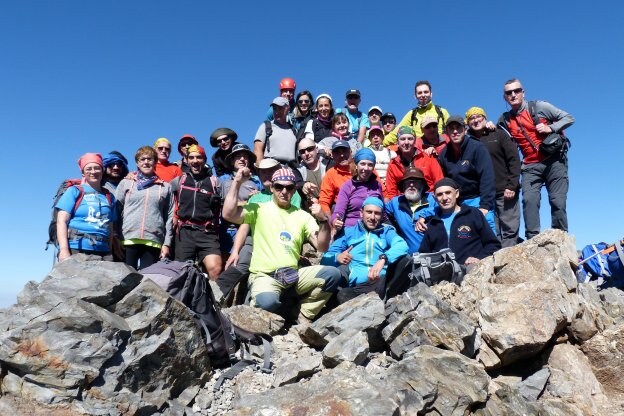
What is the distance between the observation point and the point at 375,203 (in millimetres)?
10773

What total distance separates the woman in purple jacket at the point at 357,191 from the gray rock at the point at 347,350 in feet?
11.7

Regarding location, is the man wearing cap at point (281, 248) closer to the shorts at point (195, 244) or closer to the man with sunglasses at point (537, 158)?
the shorts at point (195, 244)

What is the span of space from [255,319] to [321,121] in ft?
26.9

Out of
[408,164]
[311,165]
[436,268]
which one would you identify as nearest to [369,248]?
[436,268]

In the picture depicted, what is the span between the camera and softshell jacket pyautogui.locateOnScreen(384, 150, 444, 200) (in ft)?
41.1

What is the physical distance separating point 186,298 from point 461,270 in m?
5.59

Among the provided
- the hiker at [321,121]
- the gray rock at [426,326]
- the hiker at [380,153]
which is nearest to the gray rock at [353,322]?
the gray rock at [426,326]

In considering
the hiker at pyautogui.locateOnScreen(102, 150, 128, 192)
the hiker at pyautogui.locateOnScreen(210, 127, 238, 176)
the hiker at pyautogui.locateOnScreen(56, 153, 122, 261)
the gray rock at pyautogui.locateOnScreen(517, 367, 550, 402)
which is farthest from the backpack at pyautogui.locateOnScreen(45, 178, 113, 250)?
the gray rock at pyautogui.locateOnScreen(517, 367, 550, 402)

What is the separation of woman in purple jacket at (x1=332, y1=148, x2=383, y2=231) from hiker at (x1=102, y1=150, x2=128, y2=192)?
5.53 m

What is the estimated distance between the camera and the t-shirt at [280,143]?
15.0 meters

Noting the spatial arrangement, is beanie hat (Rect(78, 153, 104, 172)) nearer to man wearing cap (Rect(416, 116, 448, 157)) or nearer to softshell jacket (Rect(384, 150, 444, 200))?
softshell jacket (Rect(384, 150, 444, 200))

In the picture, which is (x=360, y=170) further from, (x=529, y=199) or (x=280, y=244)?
(x=529, y=199)

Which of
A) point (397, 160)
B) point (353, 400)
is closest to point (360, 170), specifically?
point (397, 160)

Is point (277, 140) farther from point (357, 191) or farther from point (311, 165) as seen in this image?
point (357, 191)
